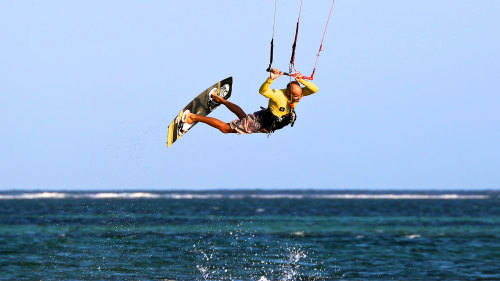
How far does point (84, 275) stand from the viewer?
21.7m

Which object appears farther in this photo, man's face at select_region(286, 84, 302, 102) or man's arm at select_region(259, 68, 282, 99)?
man's face at select_region(286, 84, 302, 102)

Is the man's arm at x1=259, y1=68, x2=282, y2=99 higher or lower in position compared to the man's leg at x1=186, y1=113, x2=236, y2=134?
higher

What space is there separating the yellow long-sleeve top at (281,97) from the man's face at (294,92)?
118 mm

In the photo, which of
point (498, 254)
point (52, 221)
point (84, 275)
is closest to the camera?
point (84, 275)

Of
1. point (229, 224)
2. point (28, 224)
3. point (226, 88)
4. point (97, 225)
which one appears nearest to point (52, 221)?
point (28, 224)

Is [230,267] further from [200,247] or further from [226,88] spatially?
[226,88]

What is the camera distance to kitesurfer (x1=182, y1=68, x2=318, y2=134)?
1358 cm

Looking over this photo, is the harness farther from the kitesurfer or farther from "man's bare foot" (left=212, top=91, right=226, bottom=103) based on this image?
"man's bare foot" (left=212, top=91, right=226, bottom=103)

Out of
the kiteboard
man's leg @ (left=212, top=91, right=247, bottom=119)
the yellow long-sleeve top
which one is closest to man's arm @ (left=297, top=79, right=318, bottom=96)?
the yellow long-sleeve top

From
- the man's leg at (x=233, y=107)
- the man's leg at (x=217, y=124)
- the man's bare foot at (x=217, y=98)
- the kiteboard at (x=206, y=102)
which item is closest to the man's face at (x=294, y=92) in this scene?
the man's leg at (x=233, y=107)

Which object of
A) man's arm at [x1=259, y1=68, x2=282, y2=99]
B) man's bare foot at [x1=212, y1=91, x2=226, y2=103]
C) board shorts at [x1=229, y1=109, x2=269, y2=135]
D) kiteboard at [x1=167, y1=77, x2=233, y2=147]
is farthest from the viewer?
kiteboard at [x1=167, y1=77, x2=233, y2=147]

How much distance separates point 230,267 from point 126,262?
3417 mm

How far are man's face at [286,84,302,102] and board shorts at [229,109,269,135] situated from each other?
0.84 meters

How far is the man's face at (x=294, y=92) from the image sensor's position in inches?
540
